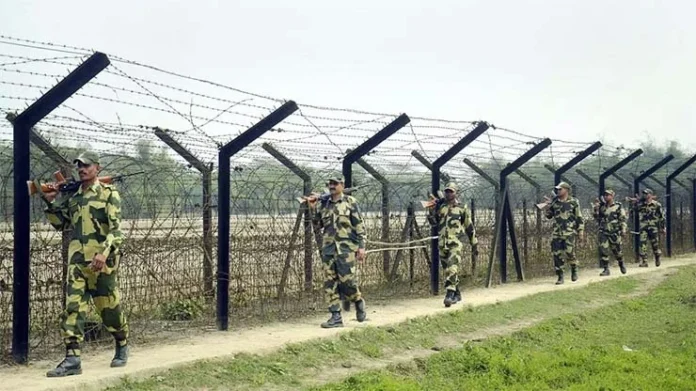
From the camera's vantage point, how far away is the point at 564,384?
651 centimetres

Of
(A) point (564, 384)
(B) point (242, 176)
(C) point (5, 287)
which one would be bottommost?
(A) point (564, 384)

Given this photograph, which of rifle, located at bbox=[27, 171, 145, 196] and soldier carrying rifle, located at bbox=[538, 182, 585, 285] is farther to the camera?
soldier carrying rifle, located at bbox=[538, 182, 585, 285]

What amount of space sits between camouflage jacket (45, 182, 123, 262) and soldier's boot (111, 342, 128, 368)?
0.75 meters

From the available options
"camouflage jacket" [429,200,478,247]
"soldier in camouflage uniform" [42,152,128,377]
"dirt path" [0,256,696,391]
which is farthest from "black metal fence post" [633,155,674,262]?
"soldier in camouflage uniform" [42,152,128,377]

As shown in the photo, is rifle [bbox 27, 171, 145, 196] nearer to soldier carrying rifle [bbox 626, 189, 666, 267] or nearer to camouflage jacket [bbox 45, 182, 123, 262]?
camouflage jacket [bbox 45, 182, 123, 262]

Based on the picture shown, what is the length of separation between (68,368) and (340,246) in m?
3.43

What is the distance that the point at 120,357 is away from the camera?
20.7ft

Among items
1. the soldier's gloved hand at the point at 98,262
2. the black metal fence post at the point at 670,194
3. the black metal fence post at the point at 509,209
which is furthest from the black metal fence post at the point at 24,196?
the black metal fence post at the point at 670,194

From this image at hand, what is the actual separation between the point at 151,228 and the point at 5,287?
64.5 inches

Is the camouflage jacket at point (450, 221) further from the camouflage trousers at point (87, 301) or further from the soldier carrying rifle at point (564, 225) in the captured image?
the camouflage trousers at point (87, 301)

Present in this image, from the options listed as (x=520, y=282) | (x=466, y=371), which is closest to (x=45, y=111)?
(x=466, y=371)

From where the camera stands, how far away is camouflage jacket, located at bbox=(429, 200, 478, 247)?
10.8 metres

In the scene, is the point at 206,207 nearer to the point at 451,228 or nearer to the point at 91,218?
the point at 91,218

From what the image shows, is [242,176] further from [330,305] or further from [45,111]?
[45,111]
